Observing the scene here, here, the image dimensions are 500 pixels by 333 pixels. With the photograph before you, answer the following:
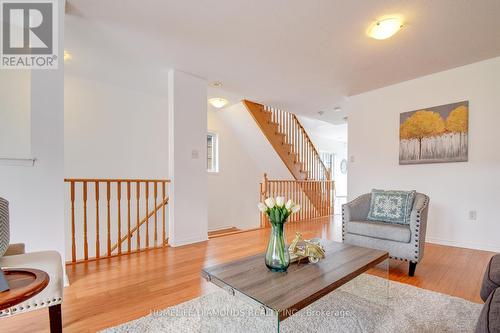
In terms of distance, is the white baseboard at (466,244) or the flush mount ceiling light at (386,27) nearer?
the flush mount ceiling light at (386,27)

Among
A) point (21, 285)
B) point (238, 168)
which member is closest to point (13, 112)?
point (21, 285)

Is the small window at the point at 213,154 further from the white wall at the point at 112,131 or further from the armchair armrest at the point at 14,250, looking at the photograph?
the armchair armrest at the point at 14,250

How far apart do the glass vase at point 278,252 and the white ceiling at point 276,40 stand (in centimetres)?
190

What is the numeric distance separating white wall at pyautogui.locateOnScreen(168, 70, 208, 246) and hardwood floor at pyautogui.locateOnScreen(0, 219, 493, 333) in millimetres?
305

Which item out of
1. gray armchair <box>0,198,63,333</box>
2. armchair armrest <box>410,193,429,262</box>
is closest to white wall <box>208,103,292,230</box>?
armchair armrest <box>410,193,429,262</box>

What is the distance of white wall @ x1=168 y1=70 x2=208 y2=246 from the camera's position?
3418 millimetres

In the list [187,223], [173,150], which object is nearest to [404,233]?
[187,223]

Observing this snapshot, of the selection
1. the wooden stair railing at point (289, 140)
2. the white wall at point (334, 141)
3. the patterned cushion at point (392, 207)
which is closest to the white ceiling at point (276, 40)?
the wooden stair railing at point (289, 140)

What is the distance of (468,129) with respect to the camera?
323cm

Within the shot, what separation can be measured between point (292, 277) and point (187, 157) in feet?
8.47

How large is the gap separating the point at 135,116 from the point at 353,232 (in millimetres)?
4070

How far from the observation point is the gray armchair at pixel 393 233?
90.0 inches

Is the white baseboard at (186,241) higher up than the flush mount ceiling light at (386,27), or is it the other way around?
the flush mount ceiling light at (386,27)

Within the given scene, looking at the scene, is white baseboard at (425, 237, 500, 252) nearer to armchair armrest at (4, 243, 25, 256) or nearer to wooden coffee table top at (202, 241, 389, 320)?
wooden coffee table top at (202, 241, 389, 320)
